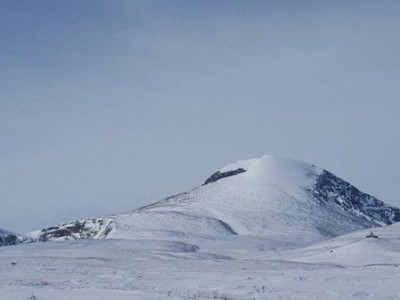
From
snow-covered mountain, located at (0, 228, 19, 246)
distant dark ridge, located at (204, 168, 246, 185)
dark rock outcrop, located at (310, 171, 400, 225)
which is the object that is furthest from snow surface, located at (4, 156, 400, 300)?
snow-covered mountain, located at (0, 228, 19, 246)

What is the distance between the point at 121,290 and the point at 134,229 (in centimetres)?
10139

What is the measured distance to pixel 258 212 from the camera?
144125 millimetres

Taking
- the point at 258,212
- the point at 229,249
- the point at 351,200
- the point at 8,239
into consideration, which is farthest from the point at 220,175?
the point at 229,249

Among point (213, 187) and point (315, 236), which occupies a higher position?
point (213, 187)

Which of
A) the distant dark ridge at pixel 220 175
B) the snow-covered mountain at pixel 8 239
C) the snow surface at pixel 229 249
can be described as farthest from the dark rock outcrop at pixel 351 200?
the snow-covered mountain at pixel 8 239

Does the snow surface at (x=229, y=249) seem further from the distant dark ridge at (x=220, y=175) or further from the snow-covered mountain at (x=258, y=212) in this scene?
the distant dark ridge at (x=220, y=175)

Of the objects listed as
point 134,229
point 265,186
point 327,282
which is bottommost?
point 327,282

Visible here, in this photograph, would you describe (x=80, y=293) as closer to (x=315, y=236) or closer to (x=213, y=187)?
(x=315, y=236)

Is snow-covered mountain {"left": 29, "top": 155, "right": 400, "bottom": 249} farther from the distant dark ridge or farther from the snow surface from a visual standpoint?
the snow surface

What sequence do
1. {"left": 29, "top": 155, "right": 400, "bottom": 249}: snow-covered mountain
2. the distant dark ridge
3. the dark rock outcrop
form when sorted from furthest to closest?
the distant dark ridge
the dark rock outcrop
{"left": 29, "top": 155, "right": 400, "bottom": 249}: snow-covered mountain

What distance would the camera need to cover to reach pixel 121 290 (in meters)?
22.3

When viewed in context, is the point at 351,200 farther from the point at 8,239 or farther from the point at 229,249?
the point at 229,249

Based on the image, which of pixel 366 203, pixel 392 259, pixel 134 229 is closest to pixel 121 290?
pixel 392 259

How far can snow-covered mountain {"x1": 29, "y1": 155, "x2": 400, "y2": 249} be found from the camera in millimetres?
121500
